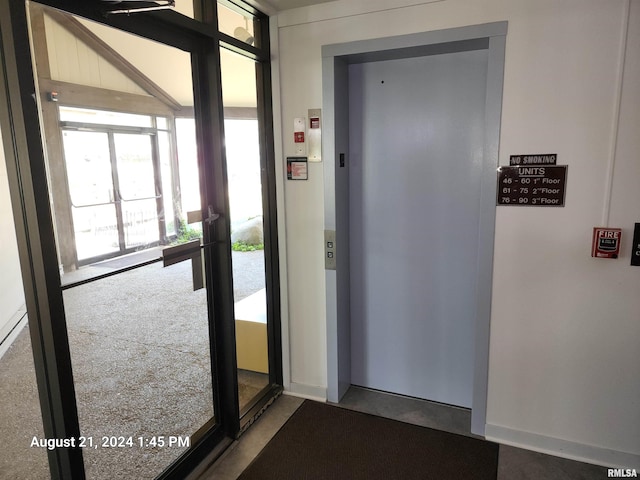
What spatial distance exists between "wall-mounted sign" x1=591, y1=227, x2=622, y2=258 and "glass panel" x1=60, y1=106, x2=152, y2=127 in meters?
2.17

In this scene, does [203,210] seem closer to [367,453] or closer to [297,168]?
[297,168]

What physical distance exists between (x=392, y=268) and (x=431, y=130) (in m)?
0.89

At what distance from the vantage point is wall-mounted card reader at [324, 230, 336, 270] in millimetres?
2543

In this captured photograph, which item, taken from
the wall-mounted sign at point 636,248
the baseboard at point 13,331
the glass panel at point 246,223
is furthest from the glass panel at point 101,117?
the wall-mounted sign at point 636,248

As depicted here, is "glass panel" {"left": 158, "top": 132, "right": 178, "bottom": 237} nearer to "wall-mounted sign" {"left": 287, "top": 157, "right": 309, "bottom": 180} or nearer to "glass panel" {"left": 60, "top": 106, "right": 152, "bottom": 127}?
"glass panel" {"left": 60, "top": 106, "right": 152, "bottom": 127}

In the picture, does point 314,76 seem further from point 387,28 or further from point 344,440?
point 344,440

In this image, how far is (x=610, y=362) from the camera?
6.73 feet

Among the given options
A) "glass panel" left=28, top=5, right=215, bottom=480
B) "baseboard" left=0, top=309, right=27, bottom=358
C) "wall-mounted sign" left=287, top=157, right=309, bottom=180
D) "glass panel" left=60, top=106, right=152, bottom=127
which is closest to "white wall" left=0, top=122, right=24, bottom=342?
"baseboard" left=0, top=309, right=27, bottom=358

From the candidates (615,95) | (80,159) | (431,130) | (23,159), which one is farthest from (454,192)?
(23,159)

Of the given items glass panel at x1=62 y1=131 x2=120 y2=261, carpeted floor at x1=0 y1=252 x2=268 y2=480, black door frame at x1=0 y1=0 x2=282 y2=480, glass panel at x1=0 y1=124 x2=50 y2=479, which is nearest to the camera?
black door frame at x1=0 y1=0 x2=282 y2=480

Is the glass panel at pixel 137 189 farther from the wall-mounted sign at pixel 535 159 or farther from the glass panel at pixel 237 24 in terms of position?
the wall-mounted sign at pixel 535 159

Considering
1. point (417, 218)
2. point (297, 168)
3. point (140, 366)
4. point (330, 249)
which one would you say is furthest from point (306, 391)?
point (297, 168)

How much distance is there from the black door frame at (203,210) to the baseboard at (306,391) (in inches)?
3.4

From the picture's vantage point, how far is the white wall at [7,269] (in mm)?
1336
